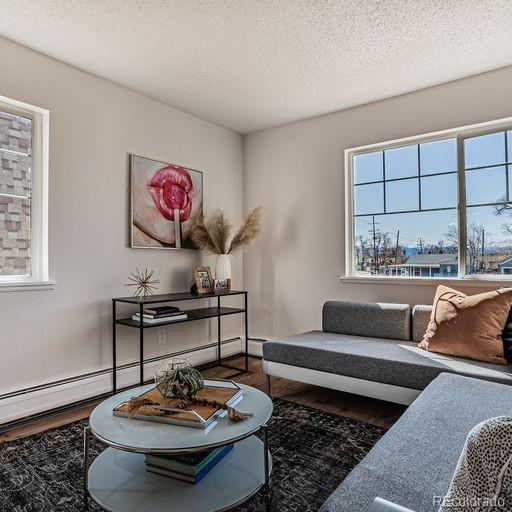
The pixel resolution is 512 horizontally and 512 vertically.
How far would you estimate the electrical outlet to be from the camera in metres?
3.46

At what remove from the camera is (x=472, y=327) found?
2.42 m

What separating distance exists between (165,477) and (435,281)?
2559 millimetres

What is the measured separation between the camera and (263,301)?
4.23 m

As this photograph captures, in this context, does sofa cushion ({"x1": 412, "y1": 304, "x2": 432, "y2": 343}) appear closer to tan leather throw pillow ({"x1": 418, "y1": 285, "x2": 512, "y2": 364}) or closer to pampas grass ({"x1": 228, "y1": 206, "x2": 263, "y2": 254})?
tan leather throw pillow ({"x1": 418, "y1": 285, "x2": 512, "y2": 364})

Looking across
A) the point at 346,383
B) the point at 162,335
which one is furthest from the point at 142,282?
the point at 346,383

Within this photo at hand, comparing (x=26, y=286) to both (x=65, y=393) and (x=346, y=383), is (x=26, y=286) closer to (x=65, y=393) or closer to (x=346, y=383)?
(x=65, y=393)

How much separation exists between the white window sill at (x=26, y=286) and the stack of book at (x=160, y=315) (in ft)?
2.21

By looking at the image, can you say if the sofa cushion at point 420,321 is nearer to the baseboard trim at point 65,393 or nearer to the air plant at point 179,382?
the air plant at point 179,382

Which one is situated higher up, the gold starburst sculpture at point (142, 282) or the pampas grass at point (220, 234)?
the pampas grass at point (220, 234)

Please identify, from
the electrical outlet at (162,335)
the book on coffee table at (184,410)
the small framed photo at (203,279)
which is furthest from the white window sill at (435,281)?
the book on coffee table at (184,410)

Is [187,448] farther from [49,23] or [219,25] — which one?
[49,23]

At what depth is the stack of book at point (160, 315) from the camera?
2.97 m

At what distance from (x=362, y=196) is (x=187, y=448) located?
9.69ft

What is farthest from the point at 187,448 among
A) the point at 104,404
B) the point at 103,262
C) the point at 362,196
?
the point at 362,196
